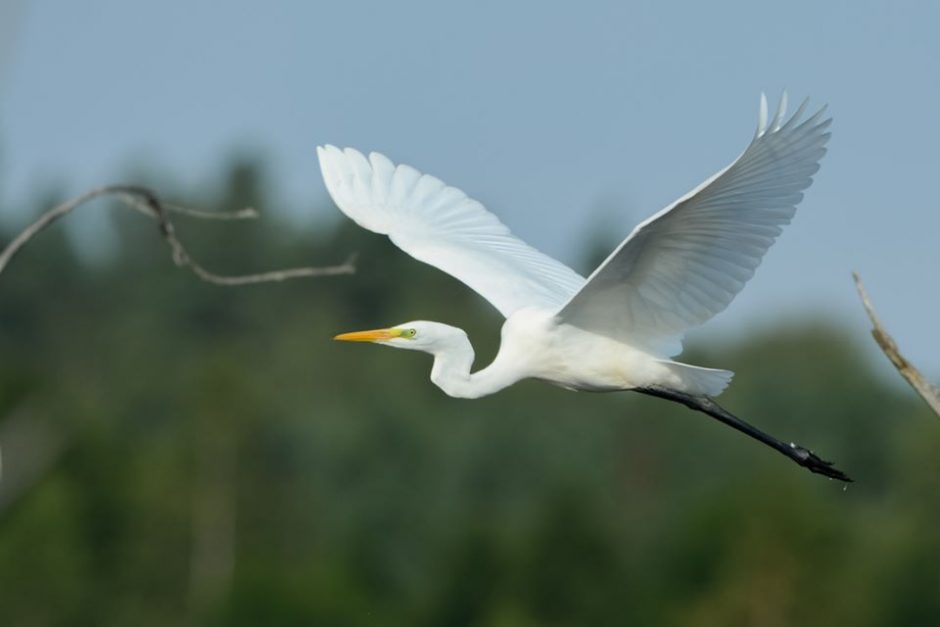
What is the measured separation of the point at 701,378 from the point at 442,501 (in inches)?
1629

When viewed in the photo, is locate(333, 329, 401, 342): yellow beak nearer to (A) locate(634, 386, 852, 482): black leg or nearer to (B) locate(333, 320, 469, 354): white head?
(B) locate(333, 320, 469, 354): white head

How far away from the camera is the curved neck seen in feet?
32.2

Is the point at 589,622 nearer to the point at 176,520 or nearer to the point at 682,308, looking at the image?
the point at 176,520

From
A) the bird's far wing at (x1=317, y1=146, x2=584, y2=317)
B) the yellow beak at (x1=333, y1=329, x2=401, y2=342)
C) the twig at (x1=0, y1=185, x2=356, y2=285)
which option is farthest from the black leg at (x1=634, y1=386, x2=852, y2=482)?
the twig at (x1=0, y1=185, x2=356, y2=285)

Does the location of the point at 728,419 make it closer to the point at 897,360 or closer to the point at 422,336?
the point at 422,336

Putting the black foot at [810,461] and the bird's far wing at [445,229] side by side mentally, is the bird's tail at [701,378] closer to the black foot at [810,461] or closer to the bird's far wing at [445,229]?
the black foot at [810,461]

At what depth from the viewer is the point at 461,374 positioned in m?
9.84

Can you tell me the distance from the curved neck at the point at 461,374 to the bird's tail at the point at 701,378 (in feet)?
2.20

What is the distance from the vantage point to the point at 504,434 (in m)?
55.8

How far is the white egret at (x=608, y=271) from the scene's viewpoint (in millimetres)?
8672

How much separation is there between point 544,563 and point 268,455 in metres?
9.12

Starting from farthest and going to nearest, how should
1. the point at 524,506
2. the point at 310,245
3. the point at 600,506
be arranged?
the point at 310,245 → the point at 524,506 → the point at 600,506

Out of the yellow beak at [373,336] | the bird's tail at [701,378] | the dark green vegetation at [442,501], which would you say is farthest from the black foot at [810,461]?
the dark green vegetation at [442,501]

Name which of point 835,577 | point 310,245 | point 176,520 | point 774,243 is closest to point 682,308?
point 774,243
